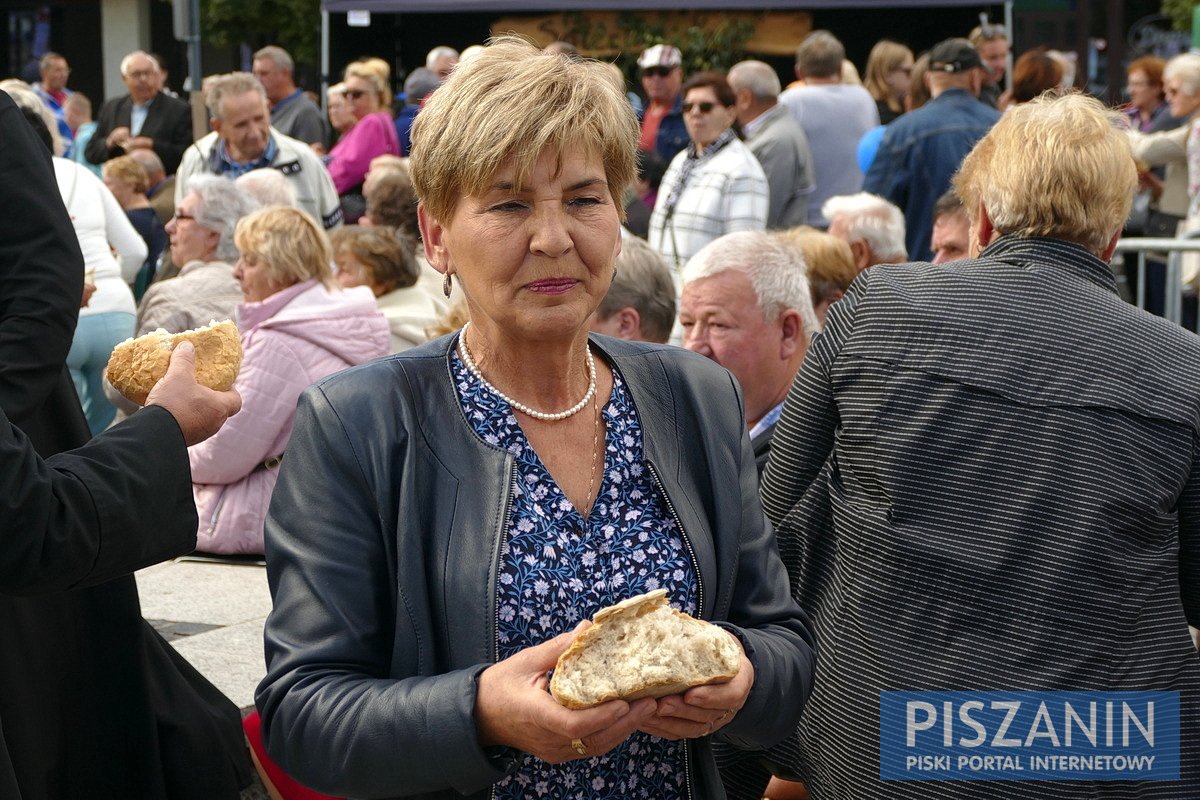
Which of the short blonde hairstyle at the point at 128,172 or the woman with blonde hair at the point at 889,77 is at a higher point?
the woman with blonde hair at the point at 889,77

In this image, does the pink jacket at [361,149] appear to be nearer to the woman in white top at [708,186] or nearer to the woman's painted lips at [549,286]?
the woman in white top at [708,186]

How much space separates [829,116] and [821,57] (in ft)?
1.22

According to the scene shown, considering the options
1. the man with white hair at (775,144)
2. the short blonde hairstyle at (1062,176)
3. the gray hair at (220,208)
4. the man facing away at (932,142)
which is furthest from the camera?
the man with white hair at (775,144)

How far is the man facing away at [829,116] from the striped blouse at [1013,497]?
20.7 feet

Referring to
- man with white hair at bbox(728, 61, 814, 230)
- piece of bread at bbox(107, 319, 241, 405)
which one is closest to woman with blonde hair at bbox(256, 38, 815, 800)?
piece of bread at bbox(107, 319, 241, 405)

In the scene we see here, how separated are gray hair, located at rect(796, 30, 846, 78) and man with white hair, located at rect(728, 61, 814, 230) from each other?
707 mm

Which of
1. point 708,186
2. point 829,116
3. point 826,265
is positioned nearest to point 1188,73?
point 829,116

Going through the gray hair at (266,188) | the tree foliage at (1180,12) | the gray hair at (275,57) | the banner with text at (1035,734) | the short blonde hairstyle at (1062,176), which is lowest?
the banner with text at (1035,734)

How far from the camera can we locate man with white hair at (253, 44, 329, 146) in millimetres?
11305

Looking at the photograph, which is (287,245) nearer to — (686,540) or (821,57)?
(686,540)

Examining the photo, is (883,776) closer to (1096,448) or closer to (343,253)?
(1096,448)

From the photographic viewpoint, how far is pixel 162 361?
2.35 m

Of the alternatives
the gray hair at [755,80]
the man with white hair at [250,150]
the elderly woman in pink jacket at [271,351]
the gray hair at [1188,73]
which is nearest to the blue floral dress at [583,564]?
Answer: the elderly woman in pink jacket at [271,351]

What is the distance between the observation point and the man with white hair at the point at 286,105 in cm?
1130
